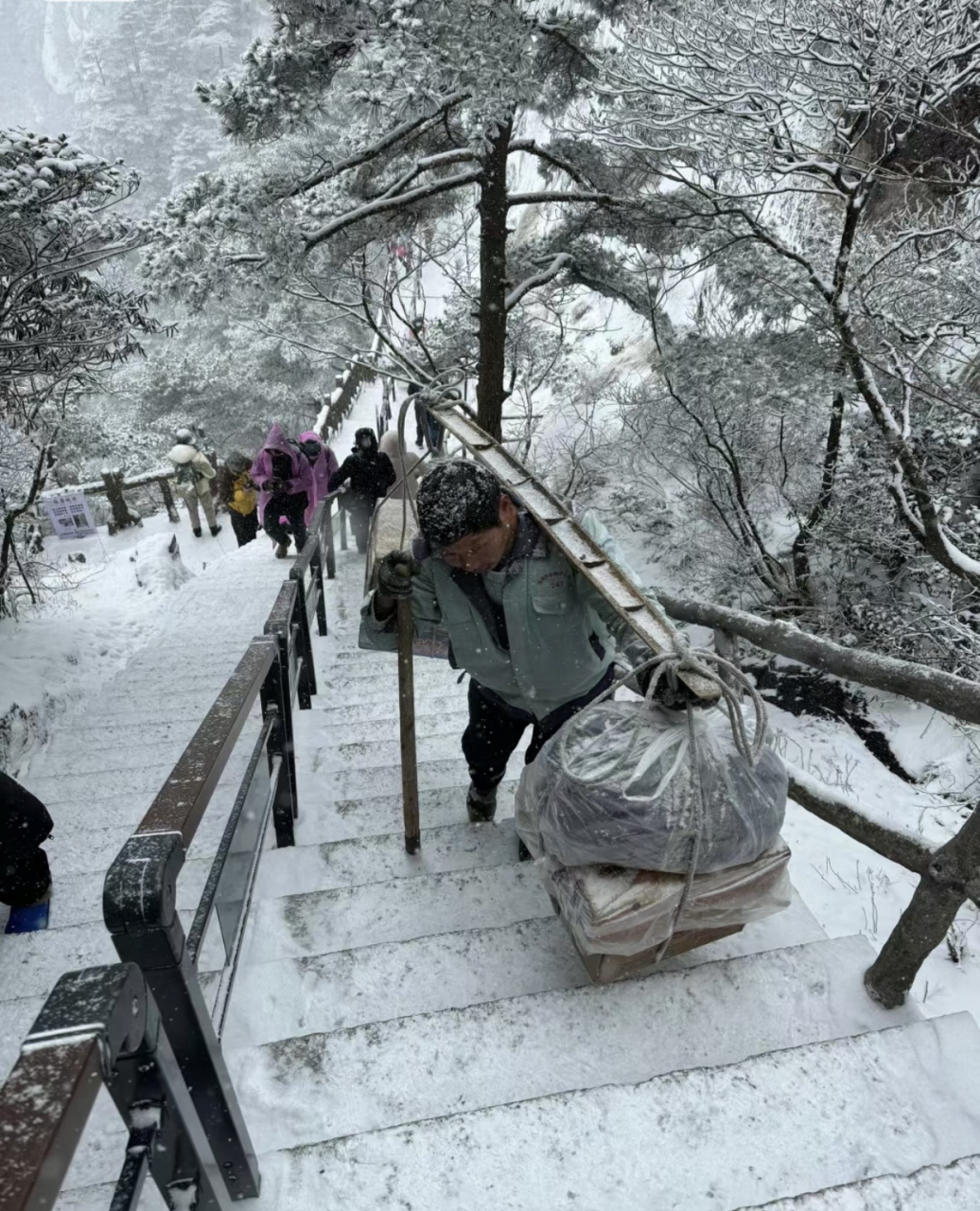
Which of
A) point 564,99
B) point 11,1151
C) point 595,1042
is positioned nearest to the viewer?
point 11,1151

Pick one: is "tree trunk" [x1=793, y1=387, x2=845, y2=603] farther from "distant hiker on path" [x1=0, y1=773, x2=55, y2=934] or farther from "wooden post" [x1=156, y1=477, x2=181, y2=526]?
"wooden post" [x1=156, y1=477, x2=181, y2=526]

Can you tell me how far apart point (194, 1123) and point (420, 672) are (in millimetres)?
4440

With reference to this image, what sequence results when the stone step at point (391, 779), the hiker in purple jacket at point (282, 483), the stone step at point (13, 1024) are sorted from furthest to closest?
1. the hiker in purple jacket at point (282, 483)
2. the stone step at point (391, 779)
3. the stone step at point (13, 1024)

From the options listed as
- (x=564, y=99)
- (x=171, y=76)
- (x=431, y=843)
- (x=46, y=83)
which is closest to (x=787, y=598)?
(x=564, y=99)

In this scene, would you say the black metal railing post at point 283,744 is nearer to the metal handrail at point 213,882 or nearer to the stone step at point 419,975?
the metal handrail at point 213,882

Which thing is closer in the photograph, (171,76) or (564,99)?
(564,99)

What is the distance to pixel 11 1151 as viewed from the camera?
28.4 inches

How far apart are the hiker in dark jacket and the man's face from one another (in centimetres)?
522

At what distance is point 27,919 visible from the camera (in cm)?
299

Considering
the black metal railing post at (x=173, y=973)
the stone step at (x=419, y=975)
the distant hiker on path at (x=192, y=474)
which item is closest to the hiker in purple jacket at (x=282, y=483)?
the distant hiker on path at (x=192, y=474)

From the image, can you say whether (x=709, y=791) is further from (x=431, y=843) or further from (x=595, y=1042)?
(x=431, y=843)

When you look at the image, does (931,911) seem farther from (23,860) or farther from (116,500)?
(116,500)

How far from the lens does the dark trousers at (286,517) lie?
313 inches

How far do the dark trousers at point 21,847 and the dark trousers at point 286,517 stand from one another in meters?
5.14
